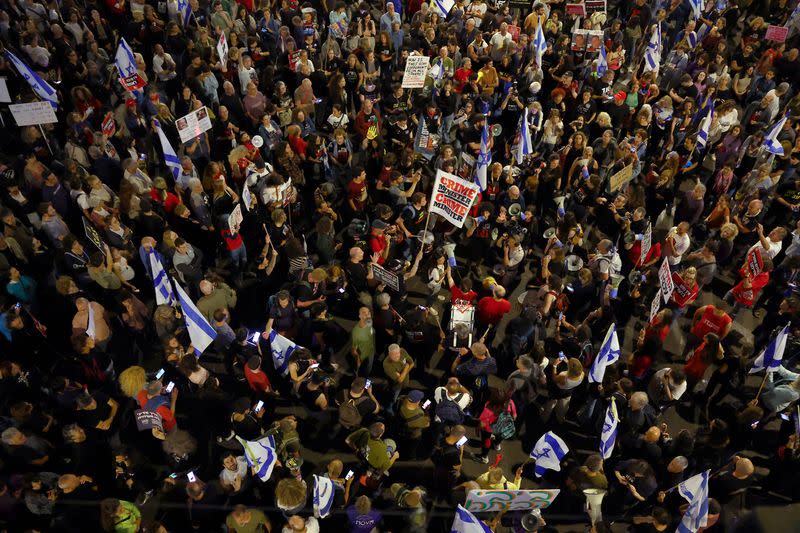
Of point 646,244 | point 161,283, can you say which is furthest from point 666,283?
point 161,283

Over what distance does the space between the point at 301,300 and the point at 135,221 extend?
14.2 ft

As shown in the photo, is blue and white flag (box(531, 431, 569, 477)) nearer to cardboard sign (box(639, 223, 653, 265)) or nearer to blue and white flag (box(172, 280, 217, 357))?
cardboard sign (box(639, 223, 653, 265))

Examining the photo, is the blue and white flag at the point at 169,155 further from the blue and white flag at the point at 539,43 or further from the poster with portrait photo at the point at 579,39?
the poster with portrait photo at the point at 579,39

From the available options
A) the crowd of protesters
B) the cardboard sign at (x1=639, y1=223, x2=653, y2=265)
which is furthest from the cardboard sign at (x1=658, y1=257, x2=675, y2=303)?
the cardboard sign at (x1=639, y1=223, x2=653, y2=265)

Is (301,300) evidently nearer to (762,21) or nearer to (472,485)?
(472,485)

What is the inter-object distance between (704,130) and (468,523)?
391 inches

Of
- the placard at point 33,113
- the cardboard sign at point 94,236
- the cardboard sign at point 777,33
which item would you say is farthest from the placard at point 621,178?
the placard at point 33,113

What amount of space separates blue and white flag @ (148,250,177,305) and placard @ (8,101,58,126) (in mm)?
4550

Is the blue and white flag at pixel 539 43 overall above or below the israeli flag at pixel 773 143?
above

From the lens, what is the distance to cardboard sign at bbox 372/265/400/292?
9383 millimetres

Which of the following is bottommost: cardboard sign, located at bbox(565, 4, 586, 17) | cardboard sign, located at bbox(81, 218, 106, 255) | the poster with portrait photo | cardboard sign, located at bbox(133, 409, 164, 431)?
cardboard sign, located at bbox(133, 409, 164, 431)

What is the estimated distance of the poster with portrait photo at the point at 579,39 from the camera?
50.1 feet

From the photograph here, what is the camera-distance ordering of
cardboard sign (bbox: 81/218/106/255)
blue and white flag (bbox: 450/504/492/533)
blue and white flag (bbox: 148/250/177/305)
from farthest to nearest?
cardboard sign (bbox: 81/218/106/255) < blue and white flag (bbox: 148/250/177/305) < blue and white flag (bbox: 450/504/492/533)

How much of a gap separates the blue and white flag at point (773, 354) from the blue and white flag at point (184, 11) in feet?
49.0
